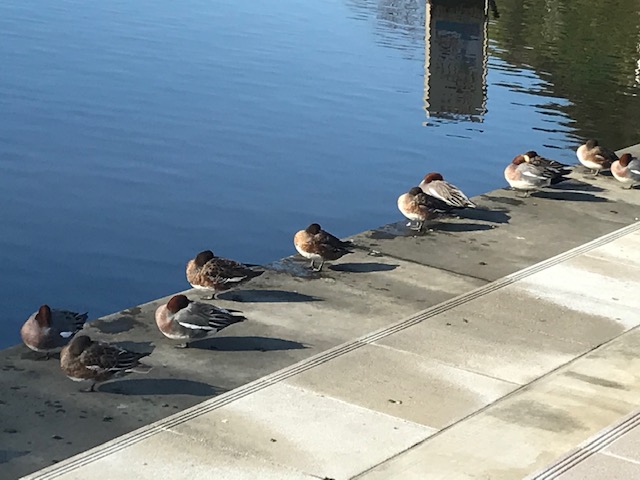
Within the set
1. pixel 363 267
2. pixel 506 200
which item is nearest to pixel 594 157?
pixel 506 200

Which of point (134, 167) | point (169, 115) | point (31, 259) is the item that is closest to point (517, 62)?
point (169, 115)

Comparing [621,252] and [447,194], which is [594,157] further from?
[621,252]

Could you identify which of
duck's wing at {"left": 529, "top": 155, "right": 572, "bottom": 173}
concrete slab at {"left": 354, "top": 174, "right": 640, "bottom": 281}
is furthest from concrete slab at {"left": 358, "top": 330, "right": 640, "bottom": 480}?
duck's wing at {"left": 529, "top": 155, "right": 572, "bottom": 173}

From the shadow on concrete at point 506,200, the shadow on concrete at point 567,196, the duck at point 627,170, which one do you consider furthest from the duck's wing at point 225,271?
the duck at point 627,170

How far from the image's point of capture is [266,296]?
1380 cm

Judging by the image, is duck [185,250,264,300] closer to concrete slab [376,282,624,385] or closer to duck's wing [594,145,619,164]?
concrete slab [376,282,624,385]

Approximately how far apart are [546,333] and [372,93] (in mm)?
16884

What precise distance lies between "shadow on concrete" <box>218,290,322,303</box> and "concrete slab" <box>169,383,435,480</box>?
2.60 meters

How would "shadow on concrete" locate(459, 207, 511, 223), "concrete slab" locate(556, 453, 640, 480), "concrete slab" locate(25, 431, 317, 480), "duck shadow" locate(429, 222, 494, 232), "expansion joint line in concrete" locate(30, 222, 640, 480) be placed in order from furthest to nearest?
"shadow on concrete" locate(459, 207, 511, 223) → "duck shadow" locate(429, 222, 494, 232) → "expansion joint line in concrete" locate(30, 222, 640, 480) → "concrete slab" locate(25, 431, 317, 480) → "concrete slab" locate(556, 453, 640, 480)

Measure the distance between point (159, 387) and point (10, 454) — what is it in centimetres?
179

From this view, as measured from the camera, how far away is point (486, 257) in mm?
15469

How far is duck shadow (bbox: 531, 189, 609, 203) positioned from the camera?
18328mm

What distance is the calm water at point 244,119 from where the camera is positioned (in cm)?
1902

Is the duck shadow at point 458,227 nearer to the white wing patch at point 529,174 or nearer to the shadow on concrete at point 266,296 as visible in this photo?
the white wing patch at point 529,174
